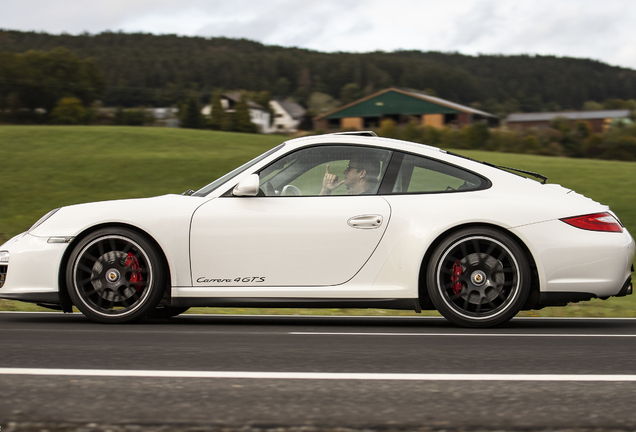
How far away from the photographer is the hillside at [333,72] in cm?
10712

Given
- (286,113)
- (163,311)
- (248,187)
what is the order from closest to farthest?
(248,187)
(163,311)
(286,113)

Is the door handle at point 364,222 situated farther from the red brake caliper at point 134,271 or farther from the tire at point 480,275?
the red brake caliper at point 134,271

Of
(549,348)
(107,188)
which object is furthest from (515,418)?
(107,188)

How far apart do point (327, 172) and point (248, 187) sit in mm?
623

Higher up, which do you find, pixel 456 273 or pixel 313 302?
pixel 456 273

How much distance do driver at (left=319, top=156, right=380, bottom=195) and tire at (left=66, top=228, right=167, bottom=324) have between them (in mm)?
1371

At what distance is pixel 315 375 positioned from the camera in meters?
3.53

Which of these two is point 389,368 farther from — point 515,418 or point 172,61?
point 172,61

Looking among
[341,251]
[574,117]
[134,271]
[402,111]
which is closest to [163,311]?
[134,271]

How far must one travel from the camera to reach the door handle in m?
5.23

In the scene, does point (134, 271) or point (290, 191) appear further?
point (290, 191)

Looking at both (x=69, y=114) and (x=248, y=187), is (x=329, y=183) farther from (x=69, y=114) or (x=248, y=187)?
(x=69, y=114)

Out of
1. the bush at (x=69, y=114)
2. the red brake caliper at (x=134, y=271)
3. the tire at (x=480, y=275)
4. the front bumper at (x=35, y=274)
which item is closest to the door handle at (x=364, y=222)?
the tire at (x=480, y=275)

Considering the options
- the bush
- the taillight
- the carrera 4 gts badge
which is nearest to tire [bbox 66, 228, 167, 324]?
the carrera 4 gts badge
